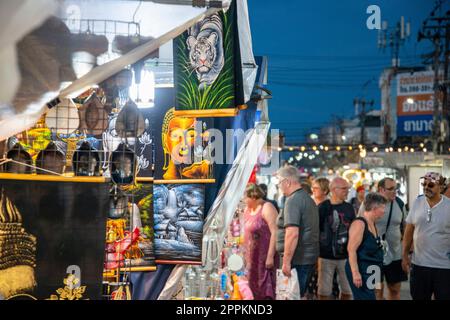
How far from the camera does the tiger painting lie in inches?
231

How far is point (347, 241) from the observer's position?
28.0 feet

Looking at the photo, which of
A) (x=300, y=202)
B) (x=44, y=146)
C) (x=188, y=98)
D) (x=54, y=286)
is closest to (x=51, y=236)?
(x=54, y=286)

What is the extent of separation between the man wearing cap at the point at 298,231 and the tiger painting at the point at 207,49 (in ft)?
9.17

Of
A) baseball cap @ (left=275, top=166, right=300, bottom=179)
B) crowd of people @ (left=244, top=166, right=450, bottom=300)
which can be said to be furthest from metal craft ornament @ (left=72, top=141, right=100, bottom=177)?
baseball cap @ (left=275, top=166, right=300, bottom=179)

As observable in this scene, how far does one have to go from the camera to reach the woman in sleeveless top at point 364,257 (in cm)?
791

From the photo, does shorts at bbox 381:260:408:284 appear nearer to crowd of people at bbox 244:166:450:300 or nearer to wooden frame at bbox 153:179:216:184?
crowd of people at bbox 244:166:450:300

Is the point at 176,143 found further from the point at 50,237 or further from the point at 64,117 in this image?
the point at 50,237

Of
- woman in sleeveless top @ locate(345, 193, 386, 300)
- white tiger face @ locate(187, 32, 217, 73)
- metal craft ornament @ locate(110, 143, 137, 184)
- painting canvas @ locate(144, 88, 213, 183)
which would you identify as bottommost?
woman in sleeveless top @ locate(345, 193, 386, 300)

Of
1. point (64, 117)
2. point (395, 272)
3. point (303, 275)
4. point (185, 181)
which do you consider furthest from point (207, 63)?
point (395, 272)

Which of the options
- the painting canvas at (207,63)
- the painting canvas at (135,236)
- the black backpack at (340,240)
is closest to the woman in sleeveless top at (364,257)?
the black backpack at (340,240)

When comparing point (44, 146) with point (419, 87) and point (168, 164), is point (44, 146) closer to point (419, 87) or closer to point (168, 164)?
point (168, 164)

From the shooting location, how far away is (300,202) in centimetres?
832

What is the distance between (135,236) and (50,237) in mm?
1947

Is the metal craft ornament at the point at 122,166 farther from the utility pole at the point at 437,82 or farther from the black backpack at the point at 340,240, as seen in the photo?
the utility pole at the point at 437,82
